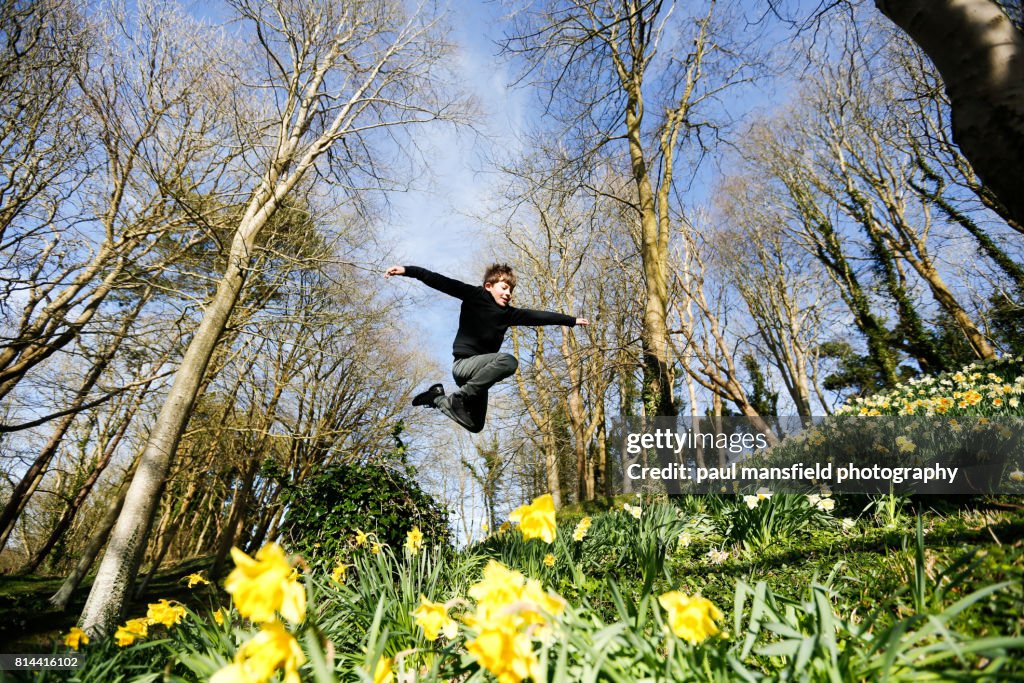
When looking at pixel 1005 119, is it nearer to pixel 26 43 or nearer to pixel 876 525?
pixel 876 525

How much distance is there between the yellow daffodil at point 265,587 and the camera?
89 cm

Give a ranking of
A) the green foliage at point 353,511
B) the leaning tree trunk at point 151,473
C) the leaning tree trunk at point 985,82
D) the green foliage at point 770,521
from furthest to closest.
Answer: the green foliage at point 353,511, the leaning tree trunk at point 151,473, the green foliage at point 770,521, the leaning tree trunk at point 985,82

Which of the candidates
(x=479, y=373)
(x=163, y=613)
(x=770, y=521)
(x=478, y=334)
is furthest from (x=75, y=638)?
(x=770, y=521)

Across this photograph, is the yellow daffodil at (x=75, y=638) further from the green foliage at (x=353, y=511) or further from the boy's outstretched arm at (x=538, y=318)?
the boy's outstretched arm at (x=538, y=318)

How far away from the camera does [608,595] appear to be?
2.81 meters

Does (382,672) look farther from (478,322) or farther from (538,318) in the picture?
(538,318)

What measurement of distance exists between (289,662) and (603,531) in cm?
405

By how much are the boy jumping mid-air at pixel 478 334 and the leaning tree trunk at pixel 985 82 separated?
2.40 meters

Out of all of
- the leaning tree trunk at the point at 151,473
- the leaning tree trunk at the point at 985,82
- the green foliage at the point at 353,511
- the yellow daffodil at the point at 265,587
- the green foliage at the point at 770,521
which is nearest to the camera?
the yellow daffodil at the point at 265,587

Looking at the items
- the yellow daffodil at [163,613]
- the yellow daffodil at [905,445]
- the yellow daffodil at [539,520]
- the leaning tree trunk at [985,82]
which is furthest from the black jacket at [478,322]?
the yellow daffodil at [905,445]

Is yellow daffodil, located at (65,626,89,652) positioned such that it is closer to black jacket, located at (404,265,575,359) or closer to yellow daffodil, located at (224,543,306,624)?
yellow daffodil, located at (224,543,306,624)

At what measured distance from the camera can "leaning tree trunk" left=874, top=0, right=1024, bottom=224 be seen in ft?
5.08

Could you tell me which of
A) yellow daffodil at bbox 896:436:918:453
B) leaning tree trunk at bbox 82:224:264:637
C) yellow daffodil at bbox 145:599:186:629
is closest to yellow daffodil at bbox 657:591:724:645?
yellow daffodil at bbox 145:599:186:629

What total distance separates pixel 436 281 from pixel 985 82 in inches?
116
